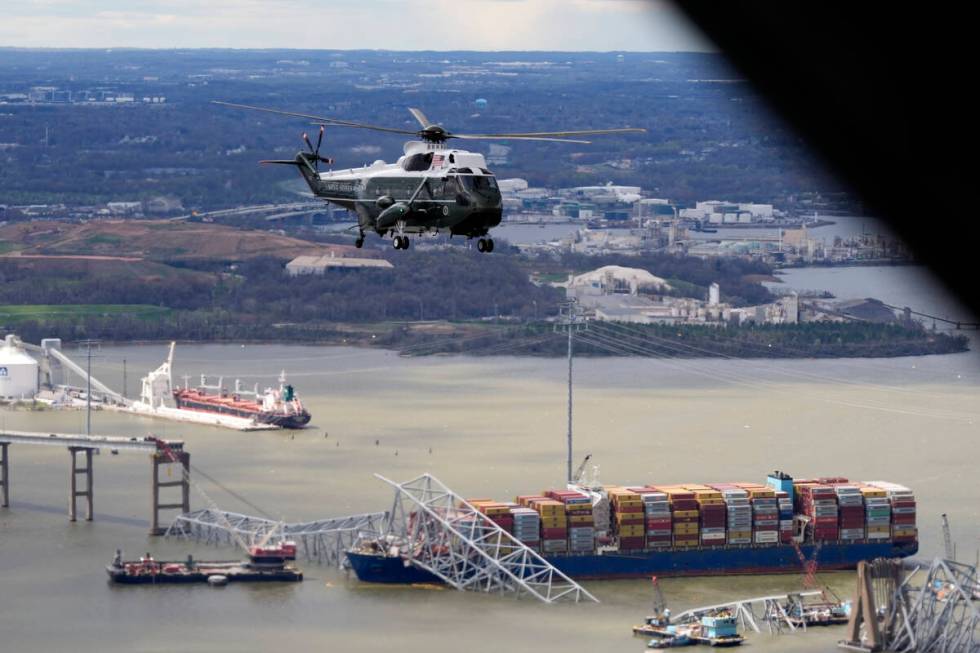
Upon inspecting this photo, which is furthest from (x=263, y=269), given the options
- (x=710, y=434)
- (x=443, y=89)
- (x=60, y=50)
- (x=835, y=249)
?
(x=60, y=50)

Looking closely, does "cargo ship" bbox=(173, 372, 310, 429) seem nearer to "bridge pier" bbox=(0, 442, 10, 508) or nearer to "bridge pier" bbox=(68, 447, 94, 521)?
"bridge pier" bbox=(0, 442, 10, 508)

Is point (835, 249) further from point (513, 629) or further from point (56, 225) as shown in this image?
point (513, 629)

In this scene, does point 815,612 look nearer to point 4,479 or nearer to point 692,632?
point 692,632

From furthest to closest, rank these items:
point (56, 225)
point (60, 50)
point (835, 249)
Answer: point (60, 50), point (56, 225), point (835, 249)

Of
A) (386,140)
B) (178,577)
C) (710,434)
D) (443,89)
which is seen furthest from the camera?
(443,89)

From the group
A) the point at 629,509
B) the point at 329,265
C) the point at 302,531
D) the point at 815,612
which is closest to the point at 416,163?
the point at 815,612

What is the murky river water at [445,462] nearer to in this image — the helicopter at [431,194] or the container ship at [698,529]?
the container ship at [698,529]

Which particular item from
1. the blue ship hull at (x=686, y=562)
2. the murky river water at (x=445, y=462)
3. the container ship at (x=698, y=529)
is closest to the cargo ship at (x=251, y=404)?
the murky river water at (x=445, y=462)
